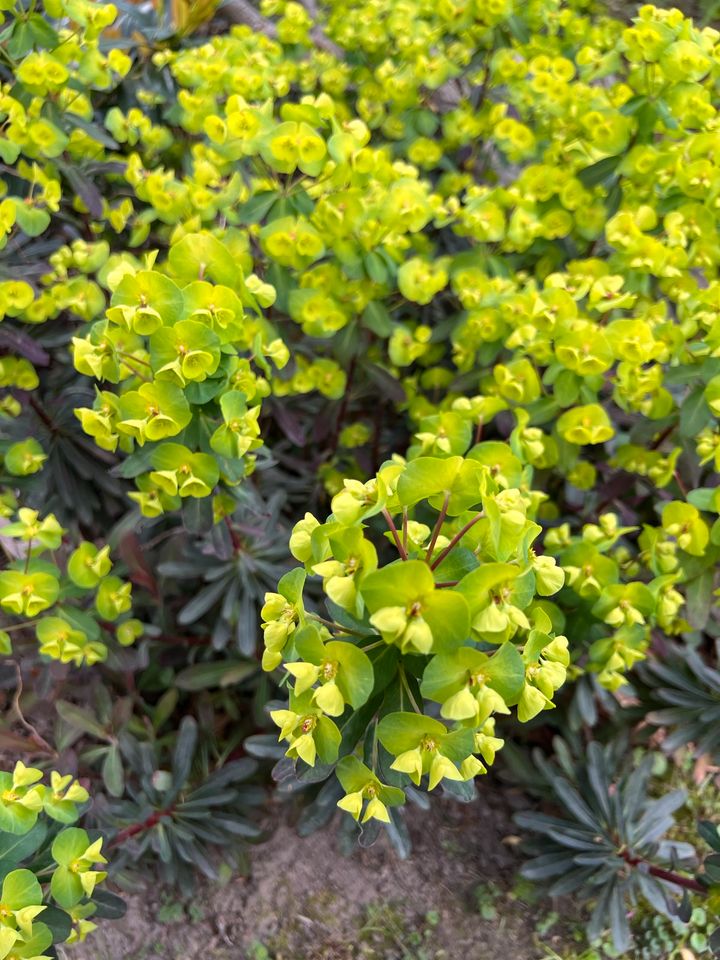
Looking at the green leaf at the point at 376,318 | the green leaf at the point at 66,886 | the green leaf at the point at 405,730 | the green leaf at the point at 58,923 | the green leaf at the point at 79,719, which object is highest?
the green leaf at the point at 405,730

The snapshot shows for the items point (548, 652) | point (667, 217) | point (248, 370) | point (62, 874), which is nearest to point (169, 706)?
point (62, 874)

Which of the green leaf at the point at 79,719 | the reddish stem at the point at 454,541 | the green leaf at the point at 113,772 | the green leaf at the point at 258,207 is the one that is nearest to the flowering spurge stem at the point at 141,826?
the green leaf at the point at 113,772

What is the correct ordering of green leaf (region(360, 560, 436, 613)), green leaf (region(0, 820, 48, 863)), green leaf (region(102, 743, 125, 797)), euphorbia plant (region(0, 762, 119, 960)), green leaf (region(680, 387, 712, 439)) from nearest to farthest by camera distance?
1. green leaf (region(360, 560, 436, 613))
2. euphorbia plant (region(0, 762, 119, 960))
3. green leaf (region(0, 820, 48, 863))
4. green leaf (region(680, 387, 712, 439))
5. green leaf (region(102, 743, 125, 797))

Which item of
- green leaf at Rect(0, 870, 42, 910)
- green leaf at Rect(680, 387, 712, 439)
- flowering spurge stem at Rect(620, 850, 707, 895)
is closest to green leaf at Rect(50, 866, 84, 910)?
green leaf at Rect(0, 870, 42, 910)

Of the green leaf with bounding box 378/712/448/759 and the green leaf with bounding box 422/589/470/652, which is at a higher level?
the green leaf with bounding box 422/589/470/652

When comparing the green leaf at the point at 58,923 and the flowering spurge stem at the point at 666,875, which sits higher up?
the green leaf at the point at 58,923

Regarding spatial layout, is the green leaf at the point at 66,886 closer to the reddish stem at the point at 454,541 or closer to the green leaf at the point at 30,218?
the reddish stem at the point at 454,541

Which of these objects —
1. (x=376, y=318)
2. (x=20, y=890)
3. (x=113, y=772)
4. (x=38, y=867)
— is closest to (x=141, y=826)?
(x=113, y=772)

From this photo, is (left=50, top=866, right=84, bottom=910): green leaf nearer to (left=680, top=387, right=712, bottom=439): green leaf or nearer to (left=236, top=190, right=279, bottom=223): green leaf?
(left=236, top=190, right=279, bottom=223): green leaf

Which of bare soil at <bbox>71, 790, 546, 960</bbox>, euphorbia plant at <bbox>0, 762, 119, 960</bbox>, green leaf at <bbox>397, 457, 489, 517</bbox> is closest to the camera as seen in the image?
green leaf at <bbox>397, 457, 489, 517</bbox>
